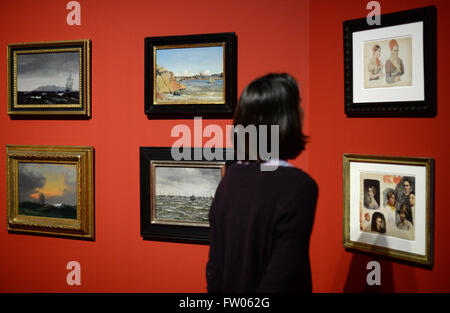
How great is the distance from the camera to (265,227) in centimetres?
138

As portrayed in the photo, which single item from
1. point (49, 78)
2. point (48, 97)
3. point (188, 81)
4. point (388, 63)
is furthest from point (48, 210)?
point (388, 63)

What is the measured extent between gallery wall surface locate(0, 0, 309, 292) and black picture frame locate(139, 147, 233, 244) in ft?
0.21

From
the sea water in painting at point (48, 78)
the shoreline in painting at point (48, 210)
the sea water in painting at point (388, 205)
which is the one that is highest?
the sea water in painting at point (48, 78)

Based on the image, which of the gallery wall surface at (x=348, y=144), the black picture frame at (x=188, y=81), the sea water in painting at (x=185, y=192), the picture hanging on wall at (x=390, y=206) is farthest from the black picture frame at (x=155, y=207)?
the picture hanging on wall at (x=390, y=206)

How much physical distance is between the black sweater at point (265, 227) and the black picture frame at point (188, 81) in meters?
0.99

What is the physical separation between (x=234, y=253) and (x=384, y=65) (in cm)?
131

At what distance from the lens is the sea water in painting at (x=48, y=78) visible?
2695mm

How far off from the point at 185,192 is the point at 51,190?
1.02 meters

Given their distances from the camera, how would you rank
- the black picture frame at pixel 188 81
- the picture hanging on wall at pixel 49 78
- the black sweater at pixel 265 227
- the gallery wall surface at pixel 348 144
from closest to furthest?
the black sweater at pixel 265 227 → the gallery wall surface at pixel 348 144 → the black picture frame at pixel 188 81 → the picture hanging on wall at pixel 49 78

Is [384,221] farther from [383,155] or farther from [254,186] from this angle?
[254,186]

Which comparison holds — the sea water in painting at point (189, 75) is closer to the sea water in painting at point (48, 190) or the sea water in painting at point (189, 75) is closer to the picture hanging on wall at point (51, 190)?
the picture hanging on wall at point (51, 190)

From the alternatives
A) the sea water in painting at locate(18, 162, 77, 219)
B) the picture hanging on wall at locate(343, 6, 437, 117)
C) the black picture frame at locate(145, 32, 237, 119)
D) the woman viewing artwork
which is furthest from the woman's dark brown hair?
the sea water in painting at locate(18, 162, 77, 219)

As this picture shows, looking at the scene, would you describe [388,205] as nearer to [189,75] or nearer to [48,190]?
[189,75]

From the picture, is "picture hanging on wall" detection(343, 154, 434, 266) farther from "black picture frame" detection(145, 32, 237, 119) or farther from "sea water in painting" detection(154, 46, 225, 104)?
"sea water in painting" detection(154, 46, 225, 104)
